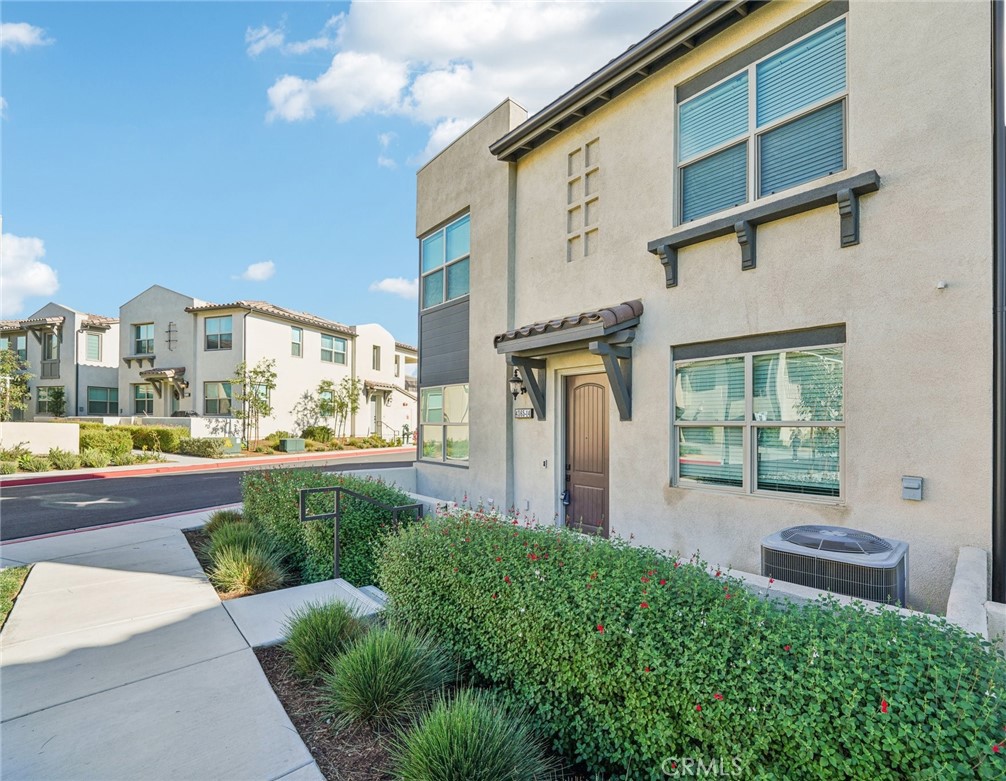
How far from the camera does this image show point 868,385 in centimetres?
469

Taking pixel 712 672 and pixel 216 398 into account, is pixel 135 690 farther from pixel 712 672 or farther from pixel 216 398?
pixel 216 398

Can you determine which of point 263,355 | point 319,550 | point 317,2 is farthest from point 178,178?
point 319,550

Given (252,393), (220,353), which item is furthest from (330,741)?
(220,353)

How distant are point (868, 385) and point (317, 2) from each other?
1000 cm

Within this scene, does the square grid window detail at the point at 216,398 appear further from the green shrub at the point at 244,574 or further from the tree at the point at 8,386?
the green shrub at the point at 244,574

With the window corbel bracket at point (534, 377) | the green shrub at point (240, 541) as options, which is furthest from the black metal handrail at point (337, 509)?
the window corbel bracket at point (534, 377)

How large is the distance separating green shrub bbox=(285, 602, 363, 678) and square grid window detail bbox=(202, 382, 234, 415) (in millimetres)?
25875

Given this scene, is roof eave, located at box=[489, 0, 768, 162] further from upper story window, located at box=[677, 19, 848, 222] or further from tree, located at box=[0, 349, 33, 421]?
tree, located at box=[0, 349, 33, 421]

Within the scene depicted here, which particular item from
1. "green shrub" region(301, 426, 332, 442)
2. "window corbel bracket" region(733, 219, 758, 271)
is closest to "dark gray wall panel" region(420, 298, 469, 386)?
"window corbel bracket" region(733, 219, 758, 271)

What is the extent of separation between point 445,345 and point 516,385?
105 inches

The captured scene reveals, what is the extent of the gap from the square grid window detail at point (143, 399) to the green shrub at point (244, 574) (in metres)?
28.8

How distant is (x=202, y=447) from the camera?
74.0 feet

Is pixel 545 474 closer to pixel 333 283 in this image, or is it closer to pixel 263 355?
pixel 263 355

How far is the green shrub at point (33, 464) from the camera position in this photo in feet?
55.3
